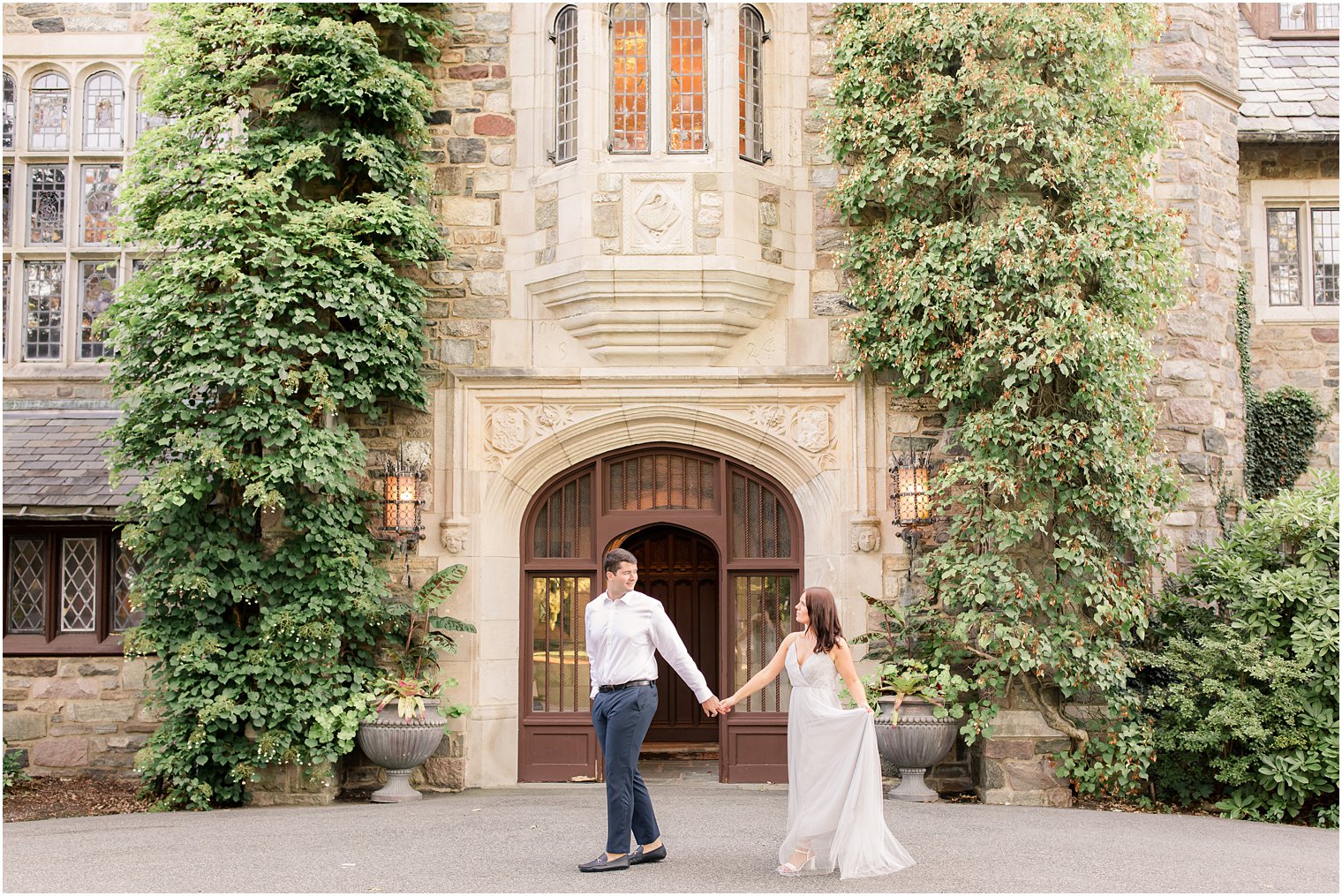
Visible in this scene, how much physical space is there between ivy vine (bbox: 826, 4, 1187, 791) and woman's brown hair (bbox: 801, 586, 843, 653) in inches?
106

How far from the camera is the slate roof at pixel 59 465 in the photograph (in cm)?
902

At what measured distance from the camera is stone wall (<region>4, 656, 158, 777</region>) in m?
9.27

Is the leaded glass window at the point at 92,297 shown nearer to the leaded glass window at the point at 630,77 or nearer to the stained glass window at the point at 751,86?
the leaded glass window at the point at 630,77

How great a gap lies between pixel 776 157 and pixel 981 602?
11.4ft

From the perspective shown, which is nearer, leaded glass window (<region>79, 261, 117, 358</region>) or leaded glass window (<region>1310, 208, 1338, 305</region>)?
leaded glass window (<region>79, 261, 117, 358</region>)

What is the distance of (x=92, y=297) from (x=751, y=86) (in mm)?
5547

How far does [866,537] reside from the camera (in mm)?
8820

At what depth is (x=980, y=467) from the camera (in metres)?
8.28

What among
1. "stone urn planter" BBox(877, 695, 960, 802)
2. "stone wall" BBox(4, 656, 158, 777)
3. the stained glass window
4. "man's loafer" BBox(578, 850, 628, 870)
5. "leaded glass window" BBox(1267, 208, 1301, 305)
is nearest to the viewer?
"man's loafer" BBox(578, 850, 628, 870)

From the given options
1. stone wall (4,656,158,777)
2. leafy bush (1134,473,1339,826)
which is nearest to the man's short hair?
leafy bush (1134,473,1339,826)

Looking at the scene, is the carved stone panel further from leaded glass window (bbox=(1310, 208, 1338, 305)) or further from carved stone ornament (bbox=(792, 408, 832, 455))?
leaded glass window (bbox=(1310, 208, 1338, 305))

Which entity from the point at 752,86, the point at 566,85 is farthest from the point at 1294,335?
the point at 566,85

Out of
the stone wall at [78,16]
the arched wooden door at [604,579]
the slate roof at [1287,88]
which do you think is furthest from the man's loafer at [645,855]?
the slate roof at [1287,88]

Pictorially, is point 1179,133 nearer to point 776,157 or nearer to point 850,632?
point 776,157
